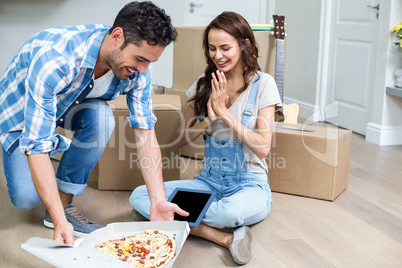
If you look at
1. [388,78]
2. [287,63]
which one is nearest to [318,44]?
[287,63]

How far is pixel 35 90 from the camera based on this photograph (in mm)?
→ 1293

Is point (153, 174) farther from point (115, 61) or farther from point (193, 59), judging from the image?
point (193, 59)

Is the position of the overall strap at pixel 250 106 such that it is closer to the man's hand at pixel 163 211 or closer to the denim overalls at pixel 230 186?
the denim overalls at pixel 230 186

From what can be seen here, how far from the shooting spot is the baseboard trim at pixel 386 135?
3252 mm

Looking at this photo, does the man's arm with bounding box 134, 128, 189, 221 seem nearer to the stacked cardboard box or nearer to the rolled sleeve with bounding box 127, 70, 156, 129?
the rolled sleeve with bounding box 127, 70, 156, 129

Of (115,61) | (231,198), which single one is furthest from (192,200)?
(115,61)

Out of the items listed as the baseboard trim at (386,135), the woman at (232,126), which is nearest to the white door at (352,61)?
the baseboard trim at (386,135)

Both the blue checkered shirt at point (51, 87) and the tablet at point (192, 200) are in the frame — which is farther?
the tablet at point (192, 200)

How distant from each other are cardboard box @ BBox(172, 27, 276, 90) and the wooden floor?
80 centimetres

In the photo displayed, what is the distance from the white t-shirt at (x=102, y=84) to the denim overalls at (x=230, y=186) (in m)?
0.43

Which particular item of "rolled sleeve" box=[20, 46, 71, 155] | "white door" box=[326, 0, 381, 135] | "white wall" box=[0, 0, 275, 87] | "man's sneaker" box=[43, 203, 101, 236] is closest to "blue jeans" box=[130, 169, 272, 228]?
"man's sneaker" box=[43, 203, 101, 236]

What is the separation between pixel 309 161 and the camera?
2188 millimetres

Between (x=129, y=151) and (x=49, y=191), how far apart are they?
3.14 feet

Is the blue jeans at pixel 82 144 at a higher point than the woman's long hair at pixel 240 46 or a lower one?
lower
